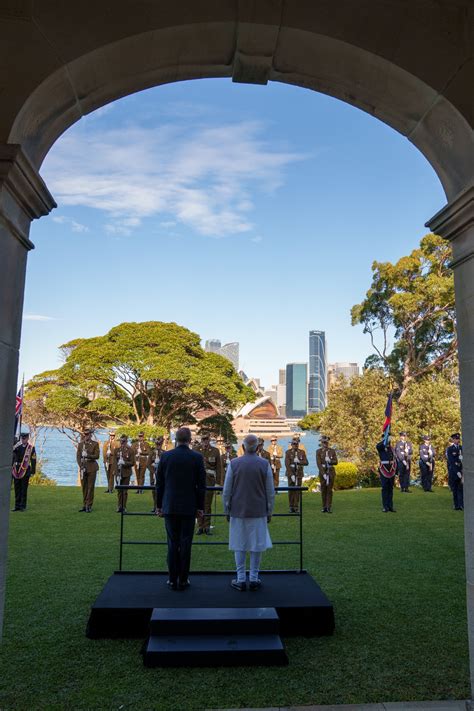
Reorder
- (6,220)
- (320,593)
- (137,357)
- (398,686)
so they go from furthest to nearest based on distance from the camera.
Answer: (137,357) → (320,593) → (398,686) → (6,220)

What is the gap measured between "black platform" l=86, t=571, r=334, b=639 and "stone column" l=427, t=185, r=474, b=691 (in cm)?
163

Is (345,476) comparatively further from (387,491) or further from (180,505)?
(180,505)

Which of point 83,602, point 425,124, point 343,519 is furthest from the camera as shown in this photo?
point 343,519

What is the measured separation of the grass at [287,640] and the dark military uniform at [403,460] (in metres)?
6.37

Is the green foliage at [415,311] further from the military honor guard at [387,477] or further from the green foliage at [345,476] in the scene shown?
the military honor guard at [387,477]

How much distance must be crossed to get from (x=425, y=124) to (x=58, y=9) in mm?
2914

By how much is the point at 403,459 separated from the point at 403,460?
5 centimetres

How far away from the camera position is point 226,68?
177 inches

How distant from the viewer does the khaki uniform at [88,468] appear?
506 inches

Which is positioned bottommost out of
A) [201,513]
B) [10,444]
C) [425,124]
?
[201,513]

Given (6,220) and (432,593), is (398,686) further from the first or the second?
(6,220)

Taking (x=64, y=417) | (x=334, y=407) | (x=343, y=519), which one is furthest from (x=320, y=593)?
(x=64, y=417)

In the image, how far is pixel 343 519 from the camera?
1205 cm

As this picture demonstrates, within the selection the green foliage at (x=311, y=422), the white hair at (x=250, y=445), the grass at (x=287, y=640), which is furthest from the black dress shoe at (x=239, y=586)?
the green foliage at (x=311, y=422)
